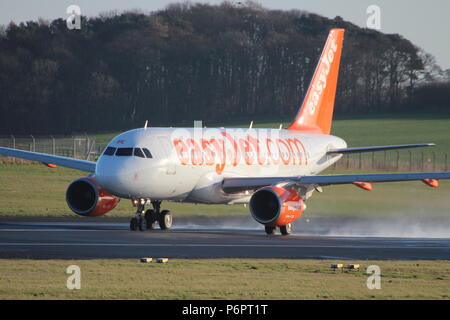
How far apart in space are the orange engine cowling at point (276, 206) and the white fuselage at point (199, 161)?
250 centimetres

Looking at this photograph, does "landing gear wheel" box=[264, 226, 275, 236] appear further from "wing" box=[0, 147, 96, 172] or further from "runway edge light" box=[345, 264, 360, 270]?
"runway edge light" box=[345, 264, 360, 270]

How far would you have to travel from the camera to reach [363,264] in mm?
26391

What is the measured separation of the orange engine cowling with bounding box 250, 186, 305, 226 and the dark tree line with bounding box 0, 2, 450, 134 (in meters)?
77.2

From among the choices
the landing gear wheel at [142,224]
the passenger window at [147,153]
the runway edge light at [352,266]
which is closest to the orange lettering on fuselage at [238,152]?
the passenger window at [147,153]

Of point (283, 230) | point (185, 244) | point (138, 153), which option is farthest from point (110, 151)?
point (283, 230)

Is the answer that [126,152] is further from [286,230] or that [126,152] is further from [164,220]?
[286,230]

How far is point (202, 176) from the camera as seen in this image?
39625 mm

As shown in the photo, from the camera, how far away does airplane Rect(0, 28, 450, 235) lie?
120 feet

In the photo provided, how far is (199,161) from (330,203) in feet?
41.5

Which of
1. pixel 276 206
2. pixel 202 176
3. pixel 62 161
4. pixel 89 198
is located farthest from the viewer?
pixel 62 161

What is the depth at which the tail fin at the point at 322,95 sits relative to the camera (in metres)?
49.2

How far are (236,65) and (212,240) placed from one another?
9437 centimetres
